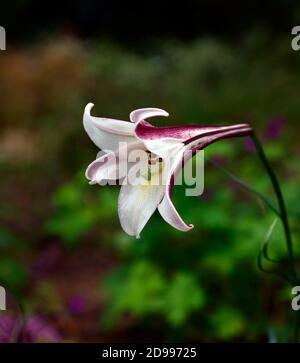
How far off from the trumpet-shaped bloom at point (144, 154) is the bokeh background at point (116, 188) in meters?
0.30

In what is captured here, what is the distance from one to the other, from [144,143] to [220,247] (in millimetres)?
1348

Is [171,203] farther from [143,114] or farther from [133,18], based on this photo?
[133,18]

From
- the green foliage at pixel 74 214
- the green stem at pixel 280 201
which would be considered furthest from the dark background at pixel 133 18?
the green stem at pixel 280 201

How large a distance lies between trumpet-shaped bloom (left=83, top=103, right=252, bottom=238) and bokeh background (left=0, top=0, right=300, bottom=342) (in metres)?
0.30

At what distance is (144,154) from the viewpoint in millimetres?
969

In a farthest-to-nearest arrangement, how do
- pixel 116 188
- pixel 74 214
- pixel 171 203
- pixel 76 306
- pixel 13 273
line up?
1. pixel 116 188
2. pixel 74 214
3. pixel 13 273
4. pixel 76 306
5. pixel 171 203

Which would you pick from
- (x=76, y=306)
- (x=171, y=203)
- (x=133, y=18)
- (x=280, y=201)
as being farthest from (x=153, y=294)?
(x=133, y=18)

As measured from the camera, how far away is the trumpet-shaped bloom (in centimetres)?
94

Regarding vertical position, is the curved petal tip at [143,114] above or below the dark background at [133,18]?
below

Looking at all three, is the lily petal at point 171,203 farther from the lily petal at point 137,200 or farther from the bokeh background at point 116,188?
the bokeh background at point 116,188

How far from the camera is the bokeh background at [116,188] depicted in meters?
2.23

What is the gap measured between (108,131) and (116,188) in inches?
102

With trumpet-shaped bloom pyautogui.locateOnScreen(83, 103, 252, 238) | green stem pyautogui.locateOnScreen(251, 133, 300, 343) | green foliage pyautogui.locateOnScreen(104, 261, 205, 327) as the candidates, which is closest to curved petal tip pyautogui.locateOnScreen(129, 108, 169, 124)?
trumpet-shaped bloom pyautogui.locateOnScreen(83, 103, 252, 238)
